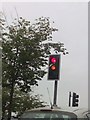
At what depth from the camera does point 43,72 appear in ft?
61.7

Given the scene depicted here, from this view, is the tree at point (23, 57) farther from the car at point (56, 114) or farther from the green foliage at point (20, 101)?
the car at point (56, 114)

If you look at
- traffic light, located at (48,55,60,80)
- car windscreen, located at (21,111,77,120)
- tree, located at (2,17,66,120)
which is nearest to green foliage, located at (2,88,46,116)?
tree, located at (2,17,66,120)

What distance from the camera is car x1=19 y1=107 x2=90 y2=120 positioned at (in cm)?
843

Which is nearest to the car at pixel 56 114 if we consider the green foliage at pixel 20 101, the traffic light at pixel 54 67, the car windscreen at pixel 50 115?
the car windscreen at pixel 50 115

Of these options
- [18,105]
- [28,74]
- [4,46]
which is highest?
[4,46]

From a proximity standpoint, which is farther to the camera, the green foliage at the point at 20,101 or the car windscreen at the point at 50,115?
the green foliage at the point at 20,101

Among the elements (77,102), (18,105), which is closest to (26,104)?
(18,105)

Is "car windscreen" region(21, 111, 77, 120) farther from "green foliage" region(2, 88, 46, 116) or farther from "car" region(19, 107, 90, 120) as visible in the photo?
"green foliage" region(2, 88, 46, 116)

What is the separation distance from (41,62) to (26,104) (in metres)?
4.79

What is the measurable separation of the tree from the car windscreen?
9045 mm

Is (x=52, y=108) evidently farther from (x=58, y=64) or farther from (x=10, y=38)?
Result: (x=10, y=38)

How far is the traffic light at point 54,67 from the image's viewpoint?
49.5ft

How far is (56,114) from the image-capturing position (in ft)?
28.4

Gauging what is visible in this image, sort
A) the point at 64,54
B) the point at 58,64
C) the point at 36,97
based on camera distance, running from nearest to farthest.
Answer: the point at 58,64
the point at 64,54
the point at 36,97
